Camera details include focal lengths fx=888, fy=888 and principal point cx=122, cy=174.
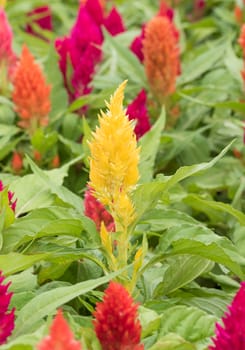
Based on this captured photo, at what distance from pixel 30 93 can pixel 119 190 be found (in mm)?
1438

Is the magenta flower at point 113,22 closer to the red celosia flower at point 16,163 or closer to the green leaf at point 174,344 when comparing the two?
the red celosia flower at point 16,163

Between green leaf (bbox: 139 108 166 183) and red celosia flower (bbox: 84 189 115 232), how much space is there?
0.29m

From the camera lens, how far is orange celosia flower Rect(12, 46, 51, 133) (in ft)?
11.6

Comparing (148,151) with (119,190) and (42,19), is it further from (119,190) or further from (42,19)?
(42,19)

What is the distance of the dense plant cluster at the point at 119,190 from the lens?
2.12 meters

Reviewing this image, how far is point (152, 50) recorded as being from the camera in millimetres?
3818

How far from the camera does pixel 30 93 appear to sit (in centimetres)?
Answer: 358

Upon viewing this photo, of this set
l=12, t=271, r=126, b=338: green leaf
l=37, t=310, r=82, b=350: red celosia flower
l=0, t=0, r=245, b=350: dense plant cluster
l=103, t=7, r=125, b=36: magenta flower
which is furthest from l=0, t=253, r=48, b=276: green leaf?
l=103, t=7, r=125, b=36: magenta flower

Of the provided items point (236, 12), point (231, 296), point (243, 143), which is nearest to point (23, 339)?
point (231, 296)

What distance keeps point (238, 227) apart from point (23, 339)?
3.89 ft

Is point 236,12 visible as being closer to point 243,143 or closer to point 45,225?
point 243,143

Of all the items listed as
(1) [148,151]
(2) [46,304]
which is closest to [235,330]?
(2) [46,304]

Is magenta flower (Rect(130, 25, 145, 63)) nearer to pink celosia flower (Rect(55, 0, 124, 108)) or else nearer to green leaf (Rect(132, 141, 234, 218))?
pink celosia flower (Rect(55, 0, 124, 108))

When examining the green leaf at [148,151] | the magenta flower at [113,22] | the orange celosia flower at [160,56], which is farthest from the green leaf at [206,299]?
the magenta flower at [113,22]
